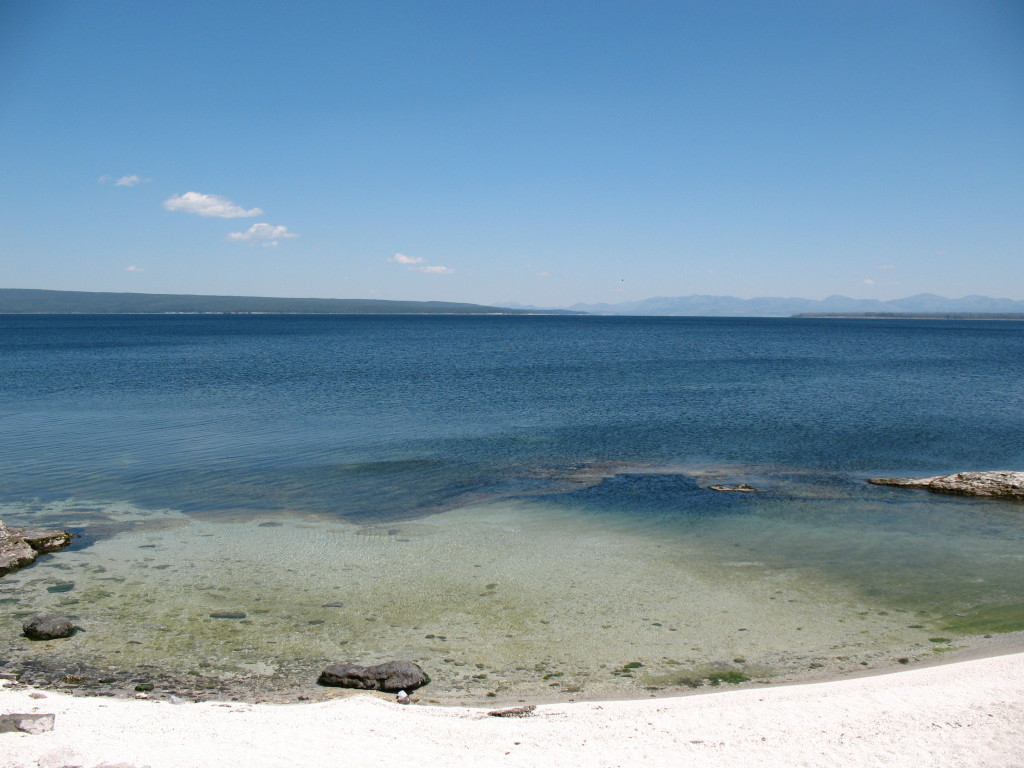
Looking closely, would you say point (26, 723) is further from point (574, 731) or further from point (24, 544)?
point (24, 544)

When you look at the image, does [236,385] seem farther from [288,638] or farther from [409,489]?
[288,638]

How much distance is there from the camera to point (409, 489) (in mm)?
23406

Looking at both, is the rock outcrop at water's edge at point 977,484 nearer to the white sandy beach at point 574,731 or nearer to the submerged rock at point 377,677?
the white sandy beach at point 574,731

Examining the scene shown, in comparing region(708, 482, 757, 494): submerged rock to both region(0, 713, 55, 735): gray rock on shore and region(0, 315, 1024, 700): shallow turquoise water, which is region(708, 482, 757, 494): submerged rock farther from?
region(0, 713, 55, 735): gray rock on shore

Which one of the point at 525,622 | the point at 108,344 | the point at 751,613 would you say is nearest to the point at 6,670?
the point at 525,622

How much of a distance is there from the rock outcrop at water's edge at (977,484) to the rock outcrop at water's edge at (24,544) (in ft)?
79.8

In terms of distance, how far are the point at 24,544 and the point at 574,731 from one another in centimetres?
1389

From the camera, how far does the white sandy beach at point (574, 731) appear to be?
8180 millimetres

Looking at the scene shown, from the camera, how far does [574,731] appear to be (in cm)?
908

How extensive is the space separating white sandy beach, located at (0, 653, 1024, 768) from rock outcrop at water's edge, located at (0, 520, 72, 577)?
6.39 m

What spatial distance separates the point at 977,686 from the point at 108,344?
356ft

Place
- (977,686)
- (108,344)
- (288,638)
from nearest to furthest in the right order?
1. (977,686)
2. (288,638)
3. (108,344)

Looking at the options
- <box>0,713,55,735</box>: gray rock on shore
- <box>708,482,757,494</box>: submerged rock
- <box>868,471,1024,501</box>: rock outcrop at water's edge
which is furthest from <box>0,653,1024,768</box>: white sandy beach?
<box>868,471,1024,501</box>: rock outcrop at water's edge

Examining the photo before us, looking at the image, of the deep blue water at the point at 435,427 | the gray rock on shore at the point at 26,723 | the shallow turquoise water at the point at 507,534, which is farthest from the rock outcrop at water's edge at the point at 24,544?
the gray rock on shore at the point at 26,723
